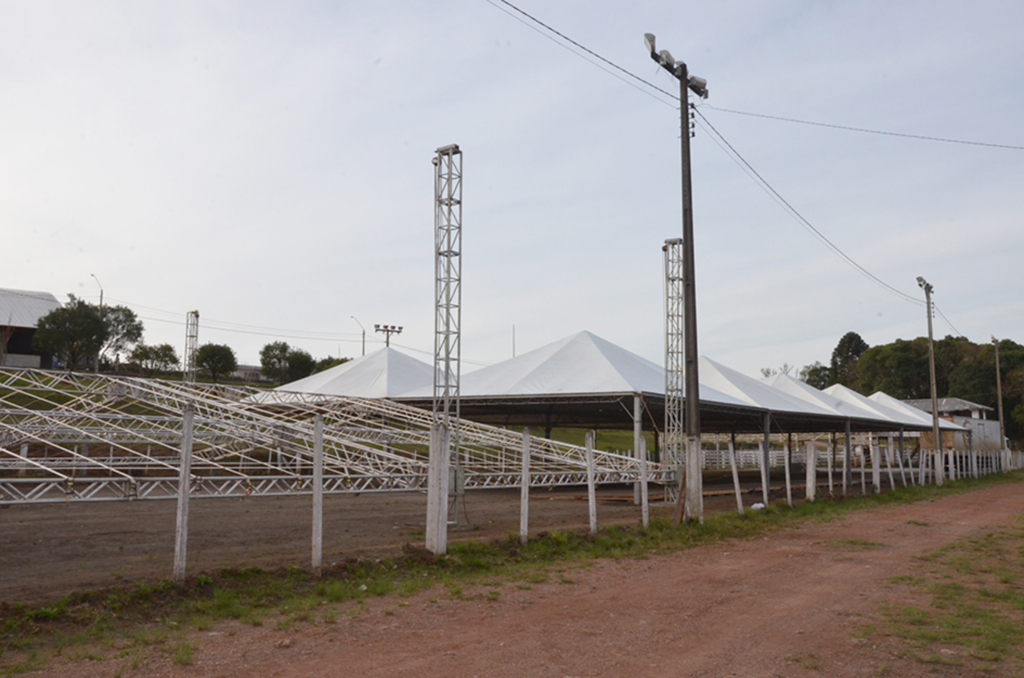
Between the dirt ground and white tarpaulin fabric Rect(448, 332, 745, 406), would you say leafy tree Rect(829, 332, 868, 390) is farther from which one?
the dirt ground

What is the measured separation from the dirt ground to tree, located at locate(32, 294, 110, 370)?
38.4 meters

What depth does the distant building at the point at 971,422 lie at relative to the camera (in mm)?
59188

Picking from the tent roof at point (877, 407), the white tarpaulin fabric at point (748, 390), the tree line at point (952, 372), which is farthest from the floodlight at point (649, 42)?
the tree line at point (952, 372)

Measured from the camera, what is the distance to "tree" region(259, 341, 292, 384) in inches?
2394

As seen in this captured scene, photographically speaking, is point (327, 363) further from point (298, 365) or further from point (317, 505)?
point (317, 505)

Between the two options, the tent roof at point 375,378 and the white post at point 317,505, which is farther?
the tent roof at point 375,378

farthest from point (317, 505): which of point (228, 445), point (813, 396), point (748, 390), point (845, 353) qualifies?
point (845, 353)

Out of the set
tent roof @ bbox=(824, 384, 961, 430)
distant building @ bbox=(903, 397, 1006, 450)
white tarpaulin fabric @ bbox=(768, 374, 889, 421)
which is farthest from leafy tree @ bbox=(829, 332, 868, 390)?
white tarpaulin fabric @ bbox=(768, 374, 889, 421)

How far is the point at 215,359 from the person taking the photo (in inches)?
2156

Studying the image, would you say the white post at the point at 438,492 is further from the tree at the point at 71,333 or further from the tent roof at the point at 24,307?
the tent roof at the point at 24,307

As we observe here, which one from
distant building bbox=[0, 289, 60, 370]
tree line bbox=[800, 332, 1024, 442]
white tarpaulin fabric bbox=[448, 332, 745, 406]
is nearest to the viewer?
white tarpaulin fabric bbox=[448, 332, 745, 406]

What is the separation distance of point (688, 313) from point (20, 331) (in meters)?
46.8

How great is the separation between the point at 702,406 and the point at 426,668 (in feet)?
60.4

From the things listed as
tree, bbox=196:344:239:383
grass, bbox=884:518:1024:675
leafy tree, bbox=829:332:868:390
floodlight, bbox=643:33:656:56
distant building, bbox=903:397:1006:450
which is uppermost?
leafy tree, bbox=829:332:868:390
